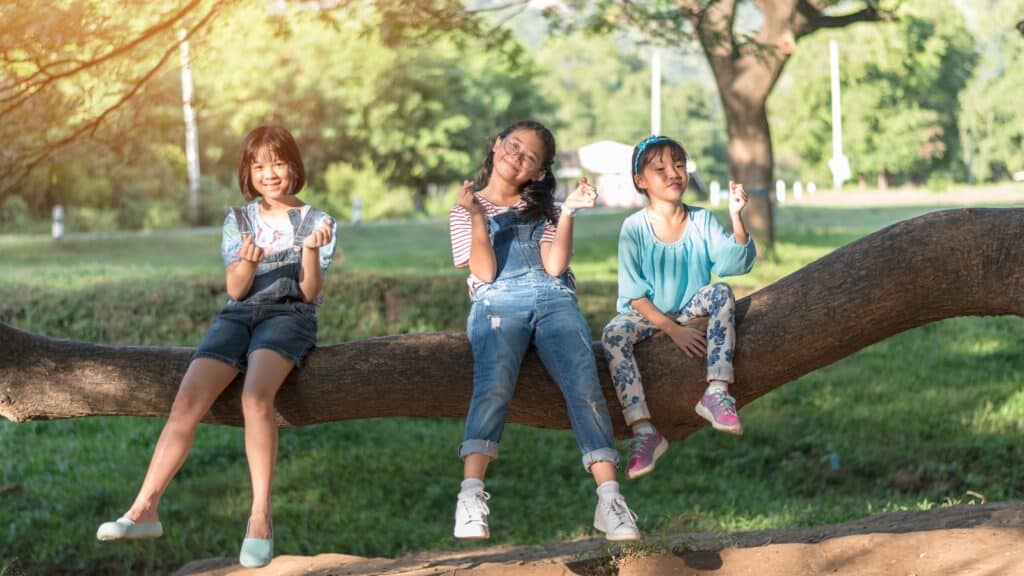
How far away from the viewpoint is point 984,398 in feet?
34.3

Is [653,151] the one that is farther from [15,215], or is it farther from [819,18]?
[15,215]

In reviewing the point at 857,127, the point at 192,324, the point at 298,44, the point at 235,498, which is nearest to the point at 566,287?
the point at 235,498

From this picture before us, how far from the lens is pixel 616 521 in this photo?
14.2ft

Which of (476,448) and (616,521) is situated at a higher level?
(476,448)

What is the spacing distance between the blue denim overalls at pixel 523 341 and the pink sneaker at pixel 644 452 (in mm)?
141

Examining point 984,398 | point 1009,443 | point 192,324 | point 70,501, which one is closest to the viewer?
point 70,501

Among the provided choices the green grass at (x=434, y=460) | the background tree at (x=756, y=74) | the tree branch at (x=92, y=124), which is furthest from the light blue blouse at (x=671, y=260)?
the background tree at (x=756, y=74)

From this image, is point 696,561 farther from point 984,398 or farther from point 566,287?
point 984,398

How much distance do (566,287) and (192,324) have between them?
762 centimetres

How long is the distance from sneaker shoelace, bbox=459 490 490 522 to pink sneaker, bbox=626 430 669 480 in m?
Result: 0.56

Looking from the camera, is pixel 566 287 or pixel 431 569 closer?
pixel 566 287

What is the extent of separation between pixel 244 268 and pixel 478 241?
2.73 feet

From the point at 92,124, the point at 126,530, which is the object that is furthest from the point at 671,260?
the point at 92,124

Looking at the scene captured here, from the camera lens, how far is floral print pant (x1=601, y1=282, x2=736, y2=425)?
4.82m
